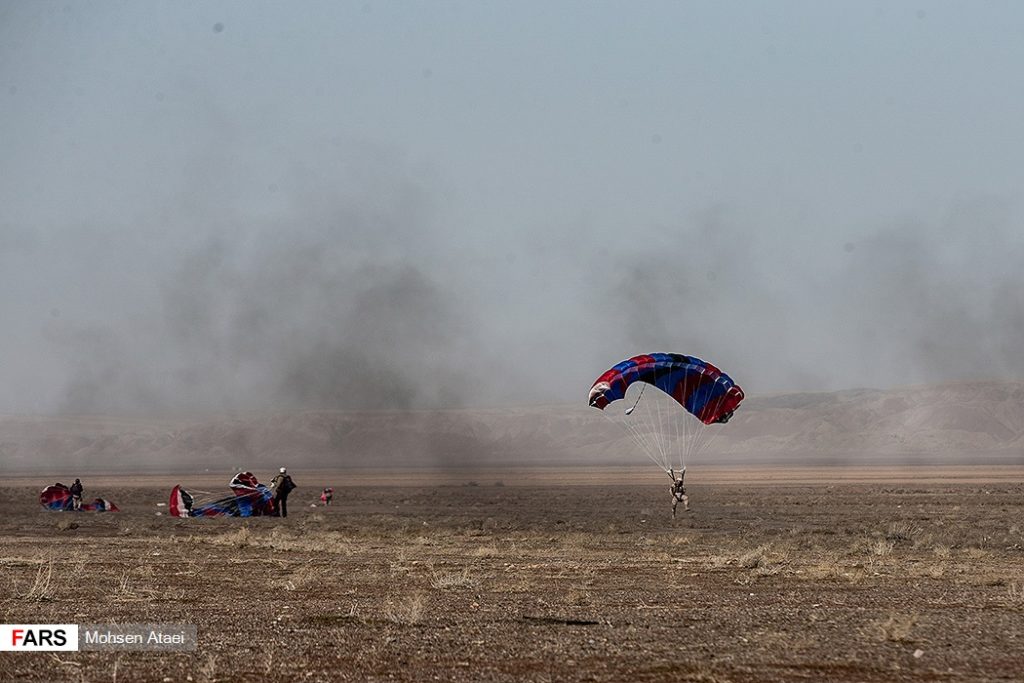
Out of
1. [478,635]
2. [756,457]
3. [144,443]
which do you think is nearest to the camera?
[478,635]

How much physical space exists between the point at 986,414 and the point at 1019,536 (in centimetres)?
15273

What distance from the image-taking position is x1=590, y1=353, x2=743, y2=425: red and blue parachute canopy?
28984 mm

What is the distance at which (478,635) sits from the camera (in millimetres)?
14695

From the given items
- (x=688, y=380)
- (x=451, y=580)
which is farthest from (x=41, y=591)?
(x=688, y=380)

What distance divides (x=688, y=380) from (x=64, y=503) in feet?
88.0

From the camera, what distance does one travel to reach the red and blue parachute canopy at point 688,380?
95.1ft

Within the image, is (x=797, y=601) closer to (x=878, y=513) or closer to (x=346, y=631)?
(x=346, y=631)

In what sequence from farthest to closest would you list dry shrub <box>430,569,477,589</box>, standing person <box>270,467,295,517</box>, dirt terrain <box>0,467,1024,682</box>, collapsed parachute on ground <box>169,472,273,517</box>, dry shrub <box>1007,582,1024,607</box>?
1. collapsed parachute on ground <box>169,472,273,517</box>
2. standing person <box>270,467,295,517</box>
3. dry shrub <box>430,569,477,589</box>
4. dry shrub <box>1007,582,1024,607</box>
5. dirt terrain <box>0,467,1024,682</box>

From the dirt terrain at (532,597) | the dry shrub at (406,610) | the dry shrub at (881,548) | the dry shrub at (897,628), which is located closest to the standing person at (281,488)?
the dirt terrain at (532,597)

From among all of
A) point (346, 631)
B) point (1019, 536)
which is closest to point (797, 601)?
point (346, 631)

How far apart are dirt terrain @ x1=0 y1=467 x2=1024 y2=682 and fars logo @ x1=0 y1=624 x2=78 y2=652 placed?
356 mm

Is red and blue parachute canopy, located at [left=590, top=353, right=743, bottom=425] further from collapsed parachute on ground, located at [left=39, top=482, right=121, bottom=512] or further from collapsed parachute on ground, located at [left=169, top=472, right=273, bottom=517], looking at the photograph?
collapsed parachute on ground, located at [left=39, top=482, right=121, bottom=512]

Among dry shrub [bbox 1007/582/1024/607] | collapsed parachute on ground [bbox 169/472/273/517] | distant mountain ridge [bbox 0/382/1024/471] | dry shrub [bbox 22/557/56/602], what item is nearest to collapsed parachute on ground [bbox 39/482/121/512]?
collapsed parachute on ground [bbox 169/472/273/517]

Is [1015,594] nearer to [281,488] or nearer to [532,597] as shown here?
[532,597]
